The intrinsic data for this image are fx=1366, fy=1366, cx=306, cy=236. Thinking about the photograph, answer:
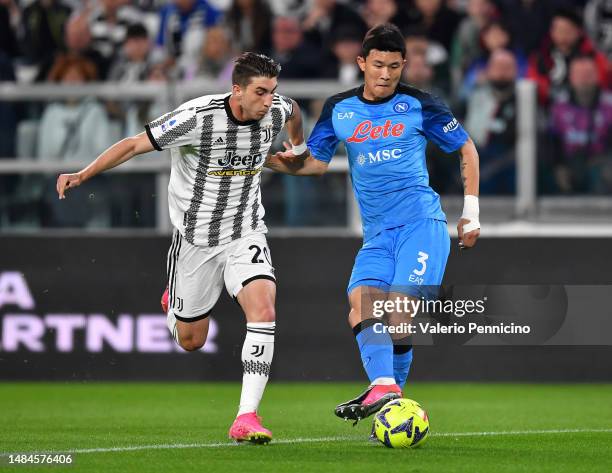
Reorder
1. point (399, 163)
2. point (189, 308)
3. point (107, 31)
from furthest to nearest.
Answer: point (107, 31), point (189, 308), point (399, 163)

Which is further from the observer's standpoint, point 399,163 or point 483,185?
point 483,185

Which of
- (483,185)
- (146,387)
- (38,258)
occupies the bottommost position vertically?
(146,387)

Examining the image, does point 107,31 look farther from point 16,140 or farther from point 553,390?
point 553,390

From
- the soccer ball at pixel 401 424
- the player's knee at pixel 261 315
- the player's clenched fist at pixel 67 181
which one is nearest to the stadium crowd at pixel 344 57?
the player's knee at pixel 261 315

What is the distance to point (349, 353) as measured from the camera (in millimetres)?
12695

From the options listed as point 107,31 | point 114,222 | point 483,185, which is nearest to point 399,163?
point 483,185

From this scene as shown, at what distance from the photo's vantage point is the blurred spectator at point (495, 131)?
12414 mm

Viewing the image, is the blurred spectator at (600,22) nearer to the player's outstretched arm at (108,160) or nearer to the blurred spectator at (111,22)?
the blurred spectator at (111,22)

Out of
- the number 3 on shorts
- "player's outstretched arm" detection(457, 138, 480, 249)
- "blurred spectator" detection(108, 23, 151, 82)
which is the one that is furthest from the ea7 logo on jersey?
"blurred spectator" detection(108, 23, 151, 82)

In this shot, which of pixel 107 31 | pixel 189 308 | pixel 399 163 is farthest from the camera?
pixel 107 31

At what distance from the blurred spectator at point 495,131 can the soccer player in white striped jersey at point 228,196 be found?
403cm

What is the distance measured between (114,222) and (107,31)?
3.29 metres

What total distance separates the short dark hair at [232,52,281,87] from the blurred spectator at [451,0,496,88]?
6.14 m

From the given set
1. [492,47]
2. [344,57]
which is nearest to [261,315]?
[344,57]
